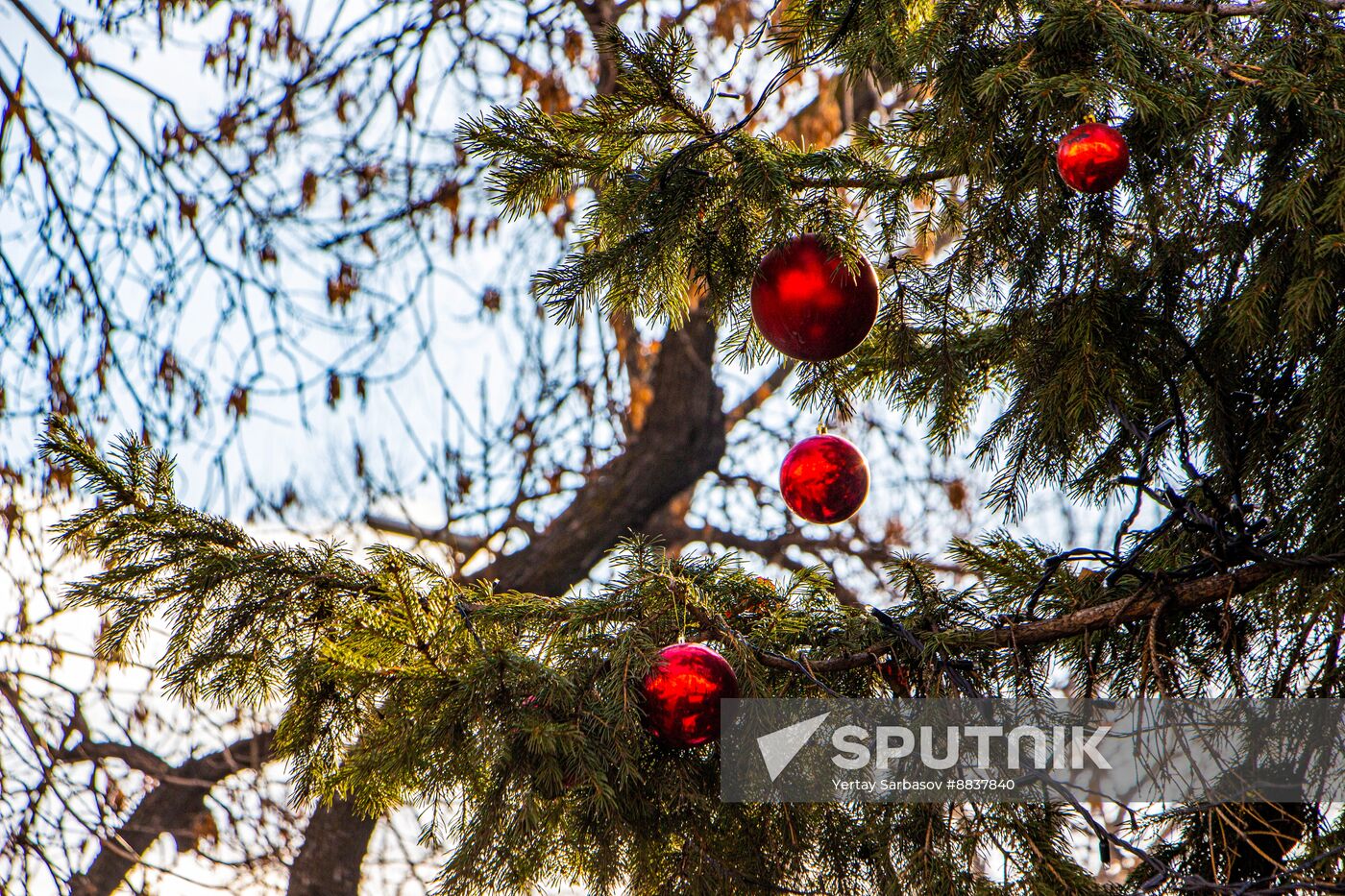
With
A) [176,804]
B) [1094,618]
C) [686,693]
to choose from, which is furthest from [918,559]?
[176,804]

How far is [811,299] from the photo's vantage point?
5.42 feet

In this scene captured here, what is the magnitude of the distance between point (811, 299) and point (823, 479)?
18.6 inches

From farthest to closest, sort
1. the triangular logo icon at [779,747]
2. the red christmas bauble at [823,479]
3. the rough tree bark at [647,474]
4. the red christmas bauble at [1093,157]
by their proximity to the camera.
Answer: the rough tree bark at [647,474] → the red christmas bauble at [823,479] → the triangular logo icon at [779,747] → the red christmas bauble at [1093,157]

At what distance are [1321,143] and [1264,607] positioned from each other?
724 mm

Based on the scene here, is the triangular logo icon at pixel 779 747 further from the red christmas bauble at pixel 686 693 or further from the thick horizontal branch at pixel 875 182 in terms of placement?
the thick horizontal branch at pixel 875 182

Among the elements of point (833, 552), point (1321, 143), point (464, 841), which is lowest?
point (464, 841)

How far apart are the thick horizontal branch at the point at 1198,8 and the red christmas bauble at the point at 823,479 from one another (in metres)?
0.85

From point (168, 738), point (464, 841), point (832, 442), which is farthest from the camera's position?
point (168, 738)

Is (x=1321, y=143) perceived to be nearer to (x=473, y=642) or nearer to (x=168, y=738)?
(x=473, y=642)

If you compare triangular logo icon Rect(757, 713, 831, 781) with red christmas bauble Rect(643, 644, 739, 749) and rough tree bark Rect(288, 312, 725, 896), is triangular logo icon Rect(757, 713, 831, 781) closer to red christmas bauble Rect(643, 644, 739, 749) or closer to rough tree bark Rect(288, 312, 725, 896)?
red christmas bauble Rect(643, 644, 739, 749)

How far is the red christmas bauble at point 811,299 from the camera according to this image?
165 cm

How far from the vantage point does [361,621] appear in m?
1.53

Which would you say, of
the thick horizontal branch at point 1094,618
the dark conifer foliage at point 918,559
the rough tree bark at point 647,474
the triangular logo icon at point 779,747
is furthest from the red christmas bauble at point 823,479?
the rough tree bark at point 647,474

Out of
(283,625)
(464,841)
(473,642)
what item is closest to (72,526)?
(283,625)
